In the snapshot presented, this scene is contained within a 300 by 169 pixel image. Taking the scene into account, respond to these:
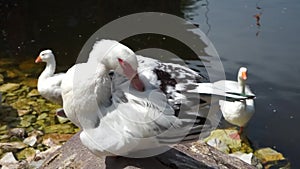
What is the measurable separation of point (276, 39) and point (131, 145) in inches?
218

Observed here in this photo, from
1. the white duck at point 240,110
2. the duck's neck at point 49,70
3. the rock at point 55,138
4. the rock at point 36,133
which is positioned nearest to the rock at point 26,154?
the rock at point 55,138

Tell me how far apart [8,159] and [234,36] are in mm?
4474

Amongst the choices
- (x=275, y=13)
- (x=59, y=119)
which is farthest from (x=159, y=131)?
(x=275, y=13)

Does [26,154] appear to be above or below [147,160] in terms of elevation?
below

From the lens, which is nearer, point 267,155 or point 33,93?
point 267,155

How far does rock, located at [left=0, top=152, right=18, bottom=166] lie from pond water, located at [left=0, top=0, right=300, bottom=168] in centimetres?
268

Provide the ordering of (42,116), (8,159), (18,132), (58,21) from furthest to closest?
(58,21) < (42,116) < (18,132) < (8,159)

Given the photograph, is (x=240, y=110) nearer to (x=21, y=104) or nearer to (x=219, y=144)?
(x=219, y=144)

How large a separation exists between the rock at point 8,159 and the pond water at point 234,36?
268 centimetres

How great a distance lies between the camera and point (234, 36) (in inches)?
294

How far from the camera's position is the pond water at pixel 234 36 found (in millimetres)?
5418

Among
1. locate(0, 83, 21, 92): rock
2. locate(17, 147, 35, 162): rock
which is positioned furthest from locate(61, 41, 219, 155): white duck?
locate(0, 83, 21, 92): rock

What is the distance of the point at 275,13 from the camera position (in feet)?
27.3

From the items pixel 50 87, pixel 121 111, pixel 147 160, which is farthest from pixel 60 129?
pixel 121 111
